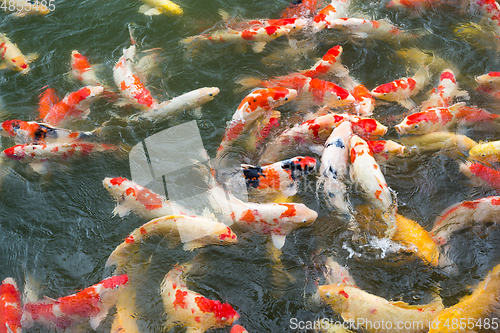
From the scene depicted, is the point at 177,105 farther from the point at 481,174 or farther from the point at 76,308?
the point at 481,174

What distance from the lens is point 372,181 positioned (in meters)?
4.08

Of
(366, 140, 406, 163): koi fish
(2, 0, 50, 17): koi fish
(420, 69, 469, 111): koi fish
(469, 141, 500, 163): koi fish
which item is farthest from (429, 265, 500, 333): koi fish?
(2, 0, 50, 17): koi fish

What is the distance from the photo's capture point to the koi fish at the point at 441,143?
4.68 meters

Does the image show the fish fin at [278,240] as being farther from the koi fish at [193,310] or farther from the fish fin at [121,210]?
the fish fin at [121,210]

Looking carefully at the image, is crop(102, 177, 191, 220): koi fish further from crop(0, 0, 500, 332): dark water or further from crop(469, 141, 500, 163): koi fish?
crop(469, 141, 500, 163): koi fish

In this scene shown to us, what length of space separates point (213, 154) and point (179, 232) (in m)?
1.37

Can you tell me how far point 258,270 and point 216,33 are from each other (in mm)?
4714

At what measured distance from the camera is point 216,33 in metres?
6.59

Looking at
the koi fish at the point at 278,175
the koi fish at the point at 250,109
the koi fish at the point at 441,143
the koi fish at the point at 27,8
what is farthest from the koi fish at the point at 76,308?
the koi fish at the point at 27,8

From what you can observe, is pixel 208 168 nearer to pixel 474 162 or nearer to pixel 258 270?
pixel 258 270

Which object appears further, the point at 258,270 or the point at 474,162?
the point at 474,162

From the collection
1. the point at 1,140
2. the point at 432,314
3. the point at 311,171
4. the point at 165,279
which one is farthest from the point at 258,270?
the point at 1,140

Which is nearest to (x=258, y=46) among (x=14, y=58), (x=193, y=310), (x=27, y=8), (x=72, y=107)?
(x=72, y=107)

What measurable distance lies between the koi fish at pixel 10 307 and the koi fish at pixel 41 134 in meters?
2.04
